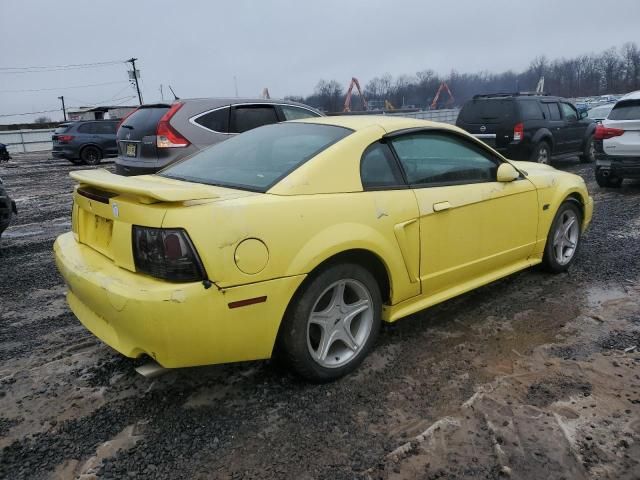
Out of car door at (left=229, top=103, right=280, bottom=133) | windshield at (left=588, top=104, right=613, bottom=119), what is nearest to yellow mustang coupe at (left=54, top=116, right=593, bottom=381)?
car door at (left=229, top=103, right=280, bottom=133)

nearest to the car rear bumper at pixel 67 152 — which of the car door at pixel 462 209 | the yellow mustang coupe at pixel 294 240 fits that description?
the yellow mustang coupe at pixel 294 240

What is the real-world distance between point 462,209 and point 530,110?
8627 millimetres

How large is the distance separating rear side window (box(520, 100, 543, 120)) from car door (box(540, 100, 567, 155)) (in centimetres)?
23

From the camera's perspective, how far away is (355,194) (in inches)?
119

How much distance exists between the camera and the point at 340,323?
3.04m

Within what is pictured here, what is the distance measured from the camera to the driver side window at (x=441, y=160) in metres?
3.42

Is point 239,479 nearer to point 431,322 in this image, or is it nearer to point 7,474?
point 7,474

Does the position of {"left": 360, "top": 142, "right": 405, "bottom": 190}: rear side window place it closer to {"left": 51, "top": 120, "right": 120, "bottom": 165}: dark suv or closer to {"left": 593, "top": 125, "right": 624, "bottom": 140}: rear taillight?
{"left": 593, "top": 125, "right": 624, "bottom": 140}: rear taillight

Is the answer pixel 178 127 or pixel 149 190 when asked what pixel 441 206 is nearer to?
pixel 149 190

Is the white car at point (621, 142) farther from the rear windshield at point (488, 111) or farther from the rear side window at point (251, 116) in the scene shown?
the rear side window at point (251, 116)

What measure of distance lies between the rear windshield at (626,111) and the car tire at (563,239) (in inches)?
184

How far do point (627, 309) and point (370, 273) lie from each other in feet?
7.30

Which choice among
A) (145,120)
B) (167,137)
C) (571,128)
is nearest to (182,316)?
(167,137)

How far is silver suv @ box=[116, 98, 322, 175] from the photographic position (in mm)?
6980
